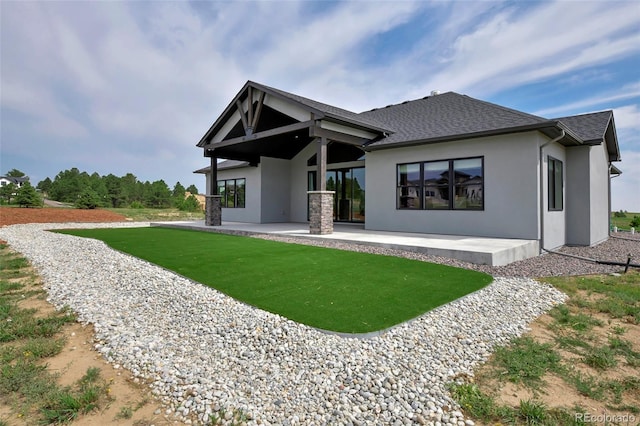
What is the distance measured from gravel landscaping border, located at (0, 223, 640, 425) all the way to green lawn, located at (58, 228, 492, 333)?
0.75ft

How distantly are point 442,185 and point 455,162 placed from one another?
2.52 ft

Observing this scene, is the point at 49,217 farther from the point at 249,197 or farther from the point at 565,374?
the point at 565,374

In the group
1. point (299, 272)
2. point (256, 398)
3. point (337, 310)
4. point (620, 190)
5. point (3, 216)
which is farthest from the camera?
point (3, 216)

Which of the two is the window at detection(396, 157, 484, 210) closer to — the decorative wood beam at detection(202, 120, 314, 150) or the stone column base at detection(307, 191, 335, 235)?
the stone column base at detection(307, 191, 335, 235)

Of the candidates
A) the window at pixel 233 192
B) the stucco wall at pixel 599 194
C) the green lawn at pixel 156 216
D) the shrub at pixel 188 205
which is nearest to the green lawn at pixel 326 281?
the stucco wall at pixel 599 194

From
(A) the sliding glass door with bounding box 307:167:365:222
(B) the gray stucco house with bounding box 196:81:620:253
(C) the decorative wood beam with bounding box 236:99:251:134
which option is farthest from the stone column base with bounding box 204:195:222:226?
(A) the sliding glass door with bounding box 307:167:365:222

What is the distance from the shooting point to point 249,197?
1620 cm

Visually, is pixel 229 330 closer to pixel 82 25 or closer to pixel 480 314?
pixel 480 314

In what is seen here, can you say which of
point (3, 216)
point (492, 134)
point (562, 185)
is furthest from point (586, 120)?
point (3, 216)

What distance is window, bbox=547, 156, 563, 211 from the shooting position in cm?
897

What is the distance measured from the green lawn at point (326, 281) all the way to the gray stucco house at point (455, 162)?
3.21m

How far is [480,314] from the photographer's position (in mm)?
3920

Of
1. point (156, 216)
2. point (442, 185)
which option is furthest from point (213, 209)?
point (156, 216)

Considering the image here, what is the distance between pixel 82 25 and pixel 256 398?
1268 centimetres
